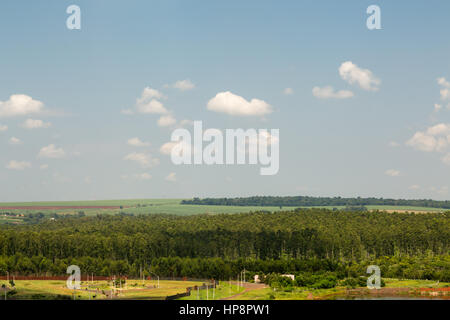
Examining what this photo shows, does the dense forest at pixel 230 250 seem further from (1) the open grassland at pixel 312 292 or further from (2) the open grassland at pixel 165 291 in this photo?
(2) the open grassland at pixel 165 291

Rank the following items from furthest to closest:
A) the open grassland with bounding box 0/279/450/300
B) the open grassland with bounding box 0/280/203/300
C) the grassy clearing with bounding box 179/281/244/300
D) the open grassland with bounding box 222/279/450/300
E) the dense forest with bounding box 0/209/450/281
A: the dense forest with bounding box 0/209/450/281 → the open grassland with bounding box 222/279/450/300 → the open grassland with bounding box 0/279/450/300 → the open grassland with bounding box 0/280/203/300 → the grassy clearing with bounding box 179/281/244/300

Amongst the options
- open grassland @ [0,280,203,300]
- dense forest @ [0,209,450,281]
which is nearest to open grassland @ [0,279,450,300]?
open grassland @ [0,280,203,300]

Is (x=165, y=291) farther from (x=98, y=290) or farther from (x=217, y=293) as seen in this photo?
(x=98, y=290)

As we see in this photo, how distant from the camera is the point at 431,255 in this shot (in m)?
156

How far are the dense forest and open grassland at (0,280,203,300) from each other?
30.6ft

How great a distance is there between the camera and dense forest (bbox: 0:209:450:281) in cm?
13125

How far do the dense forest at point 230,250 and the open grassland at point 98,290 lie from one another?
367 inches

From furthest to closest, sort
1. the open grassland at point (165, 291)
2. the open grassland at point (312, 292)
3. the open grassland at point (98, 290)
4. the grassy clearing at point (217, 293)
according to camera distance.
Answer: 1. the open grassland at point (312, 292)
2. the open grassland at point (165, 291)
3. the open grassland at point (98, 290)
4. the grassy clearing at point (217, 293)

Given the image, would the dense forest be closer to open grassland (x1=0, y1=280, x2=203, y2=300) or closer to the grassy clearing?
open grassland (x1=0, y1=280, x2=203, y2=300)

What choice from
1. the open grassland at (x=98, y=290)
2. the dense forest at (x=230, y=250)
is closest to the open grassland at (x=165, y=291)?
the open grassland at (x=98, y=290)

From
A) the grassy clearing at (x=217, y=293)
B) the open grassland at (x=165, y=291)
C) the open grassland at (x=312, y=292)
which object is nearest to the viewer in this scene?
the grassy clearing at (x=217, y=293)

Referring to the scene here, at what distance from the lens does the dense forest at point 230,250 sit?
131 metres
